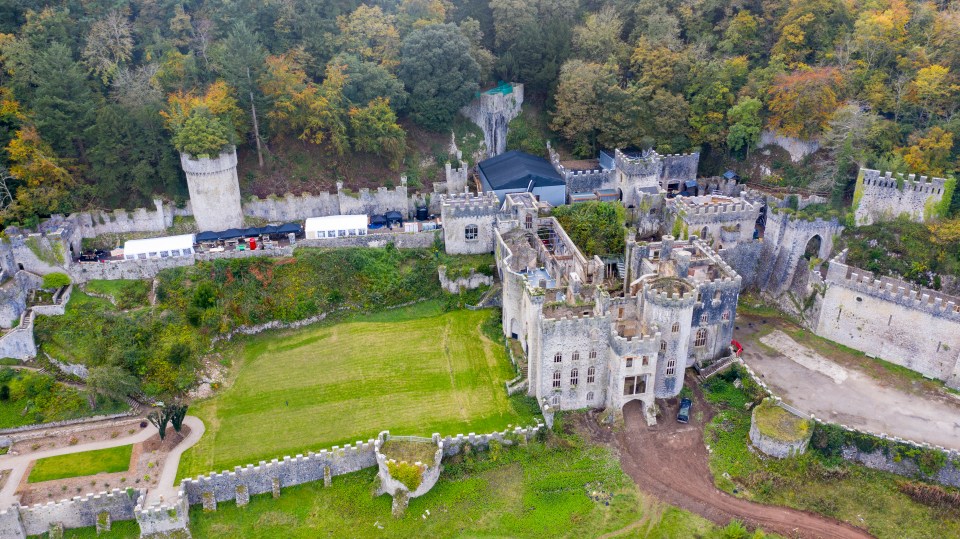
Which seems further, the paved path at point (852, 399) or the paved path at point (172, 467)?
the paved path at point (852, 399)

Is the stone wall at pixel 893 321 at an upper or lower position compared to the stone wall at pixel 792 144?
lower

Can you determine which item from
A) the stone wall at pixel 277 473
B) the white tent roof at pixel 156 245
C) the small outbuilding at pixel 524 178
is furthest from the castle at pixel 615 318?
the white tent roof at pixel 156 245

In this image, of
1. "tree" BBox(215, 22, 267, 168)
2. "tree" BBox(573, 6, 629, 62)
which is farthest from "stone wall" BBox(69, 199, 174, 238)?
"tree" BBox(573, 6, 629, 62)

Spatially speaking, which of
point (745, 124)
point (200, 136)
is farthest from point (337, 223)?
point (745, 124)

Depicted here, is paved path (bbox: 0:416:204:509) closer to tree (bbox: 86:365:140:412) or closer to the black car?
tree (bbox: 86:365:140:412)

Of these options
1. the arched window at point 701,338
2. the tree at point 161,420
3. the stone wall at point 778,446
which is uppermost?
the arched window at point 701,338

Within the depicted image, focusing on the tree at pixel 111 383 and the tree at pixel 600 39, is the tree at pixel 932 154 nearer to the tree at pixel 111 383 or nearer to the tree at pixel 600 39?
the tree at pixel 600 39

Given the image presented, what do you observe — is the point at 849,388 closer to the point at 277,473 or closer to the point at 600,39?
the point at 277,473
